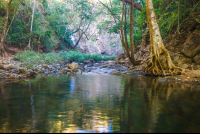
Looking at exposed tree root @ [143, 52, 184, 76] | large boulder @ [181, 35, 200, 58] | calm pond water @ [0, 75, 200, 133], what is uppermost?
large boulder @ [181, 35, 200, 58]

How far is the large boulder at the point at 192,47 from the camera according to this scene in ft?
29.7

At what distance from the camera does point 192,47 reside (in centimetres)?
920

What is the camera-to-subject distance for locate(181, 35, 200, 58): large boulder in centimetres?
905

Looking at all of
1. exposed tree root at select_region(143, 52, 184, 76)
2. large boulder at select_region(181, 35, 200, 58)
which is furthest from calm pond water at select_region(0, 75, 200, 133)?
large boulder at select_region(181, 35, 200, 58)

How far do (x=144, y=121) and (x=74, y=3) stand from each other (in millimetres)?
24343

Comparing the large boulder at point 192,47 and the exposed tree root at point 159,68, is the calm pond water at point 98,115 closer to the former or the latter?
the exposed tree root at point 159,68

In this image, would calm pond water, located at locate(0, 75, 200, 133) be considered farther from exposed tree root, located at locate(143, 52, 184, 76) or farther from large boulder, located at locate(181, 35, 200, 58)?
large boulder, located at locate(181, 35, 200, 58)

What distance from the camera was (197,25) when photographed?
1014cm

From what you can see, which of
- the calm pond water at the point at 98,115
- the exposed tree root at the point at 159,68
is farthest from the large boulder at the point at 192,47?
the calm pond water at the point at 98,115

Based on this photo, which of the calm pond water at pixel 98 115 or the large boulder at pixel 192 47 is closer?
the calm pond water at pixel 98 115

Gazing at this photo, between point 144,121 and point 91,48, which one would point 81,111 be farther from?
point 91,48

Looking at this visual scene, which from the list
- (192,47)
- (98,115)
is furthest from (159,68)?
(98,115)

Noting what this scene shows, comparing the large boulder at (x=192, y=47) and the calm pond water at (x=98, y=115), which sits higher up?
the large boulder at (x=192, y=47)

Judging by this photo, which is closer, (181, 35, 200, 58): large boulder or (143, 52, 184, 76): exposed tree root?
(143, 52, 184, 76): exposed tree root
